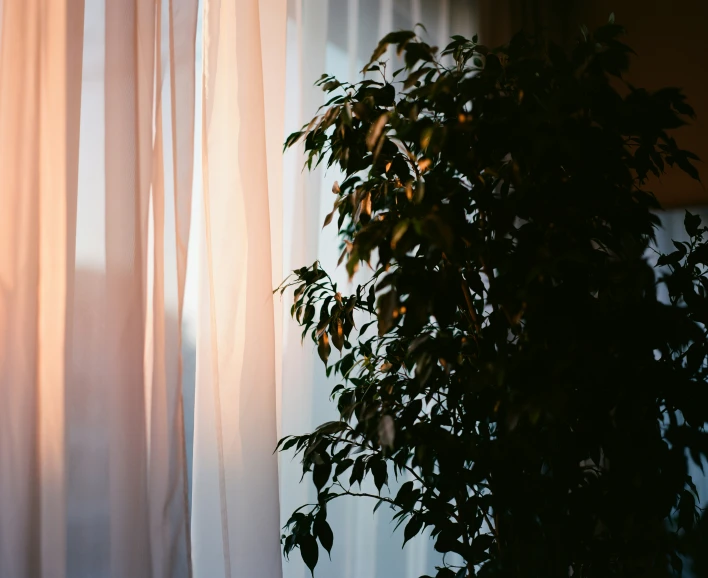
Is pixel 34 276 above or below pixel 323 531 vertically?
above

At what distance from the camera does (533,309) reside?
1027mm

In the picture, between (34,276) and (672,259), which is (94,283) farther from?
(672,259)

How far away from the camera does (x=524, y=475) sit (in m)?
1.15

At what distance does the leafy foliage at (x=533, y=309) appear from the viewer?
40.1 inches

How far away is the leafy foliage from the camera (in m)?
Result: 1.02

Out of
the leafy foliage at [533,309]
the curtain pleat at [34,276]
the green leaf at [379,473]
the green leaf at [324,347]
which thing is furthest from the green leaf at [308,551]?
the curtain pleat at [34,276]

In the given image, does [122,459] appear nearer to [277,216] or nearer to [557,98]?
[277,216]

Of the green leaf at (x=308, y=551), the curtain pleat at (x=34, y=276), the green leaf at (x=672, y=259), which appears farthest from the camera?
the green leaf at (x=672, y=259)

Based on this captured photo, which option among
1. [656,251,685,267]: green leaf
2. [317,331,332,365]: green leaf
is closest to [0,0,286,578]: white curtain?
[317,331,332,365]: green leaf

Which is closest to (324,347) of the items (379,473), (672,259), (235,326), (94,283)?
(379,473)

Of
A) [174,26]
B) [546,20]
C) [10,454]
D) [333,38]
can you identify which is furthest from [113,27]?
[546,20]

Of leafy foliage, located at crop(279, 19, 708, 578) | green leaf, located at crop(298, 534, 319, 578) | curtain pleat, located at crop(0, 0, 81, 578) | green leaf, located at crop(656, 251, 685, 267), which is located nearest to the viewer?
leafy foliage, located at crop(279, 19, 708, 578)

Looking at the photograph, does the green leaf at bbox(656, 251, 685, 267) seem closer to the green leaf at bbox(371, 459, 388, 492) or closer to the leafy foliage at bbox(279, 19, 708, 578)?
the leafy foliage at bbox(279, 19, 708, 578)

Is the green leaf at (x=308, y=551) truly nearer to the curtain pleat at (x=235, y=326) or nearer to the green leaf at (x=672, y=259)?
the curtain pleat at (x=235, y=326)
